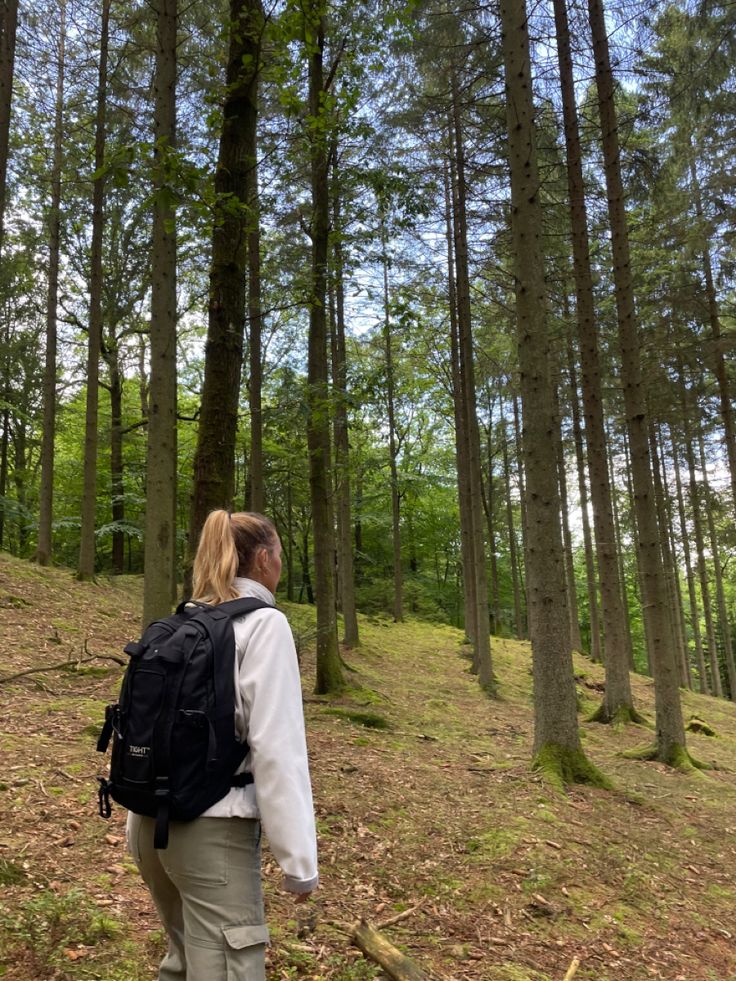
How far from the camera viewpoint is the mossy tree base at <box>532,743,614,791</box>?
19.1 feet

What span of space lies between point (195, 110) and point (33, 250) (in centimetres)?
671

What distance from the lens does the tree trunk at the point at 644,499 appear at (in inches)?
303

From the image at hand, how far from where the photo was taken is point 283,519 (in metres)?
27.8

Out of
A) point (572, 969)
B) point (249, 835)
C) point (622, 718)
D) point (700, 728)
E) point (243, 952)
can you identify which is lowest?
point (700, 728)

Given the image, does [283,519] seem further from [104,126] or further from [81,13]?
[81,13]

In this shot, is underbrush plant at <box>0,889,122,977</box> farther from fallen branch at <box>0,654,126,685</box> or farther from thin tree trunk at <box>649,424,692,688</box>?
thin tree trunk at <box>649,424,692,688</box>

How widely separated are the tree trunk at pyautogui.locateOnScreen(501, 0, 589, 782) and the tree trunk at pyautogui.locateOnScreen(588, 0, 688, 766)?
2.31m

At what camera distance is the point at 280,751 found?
163cm

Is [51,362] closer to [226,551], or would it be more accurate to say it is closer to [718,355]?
[226,551]

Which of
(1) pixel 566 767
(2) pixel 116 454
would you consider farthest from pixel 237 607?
(2) pixel 116 454

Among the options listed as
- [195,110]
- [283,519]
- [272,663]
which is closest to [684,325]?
[195,110]

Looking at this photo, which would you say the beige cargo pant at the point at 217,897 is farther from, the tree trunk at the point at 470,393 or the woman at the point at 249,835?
the tree trunk at the point at 470,393

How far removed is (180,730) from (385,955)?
2046 millimetres

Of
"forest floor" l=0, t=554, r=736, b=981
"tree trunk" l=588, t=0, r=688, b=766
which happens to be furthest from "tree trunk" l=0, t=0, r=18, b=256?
"tree trunk" l=588, t=0, r=688, b=766
